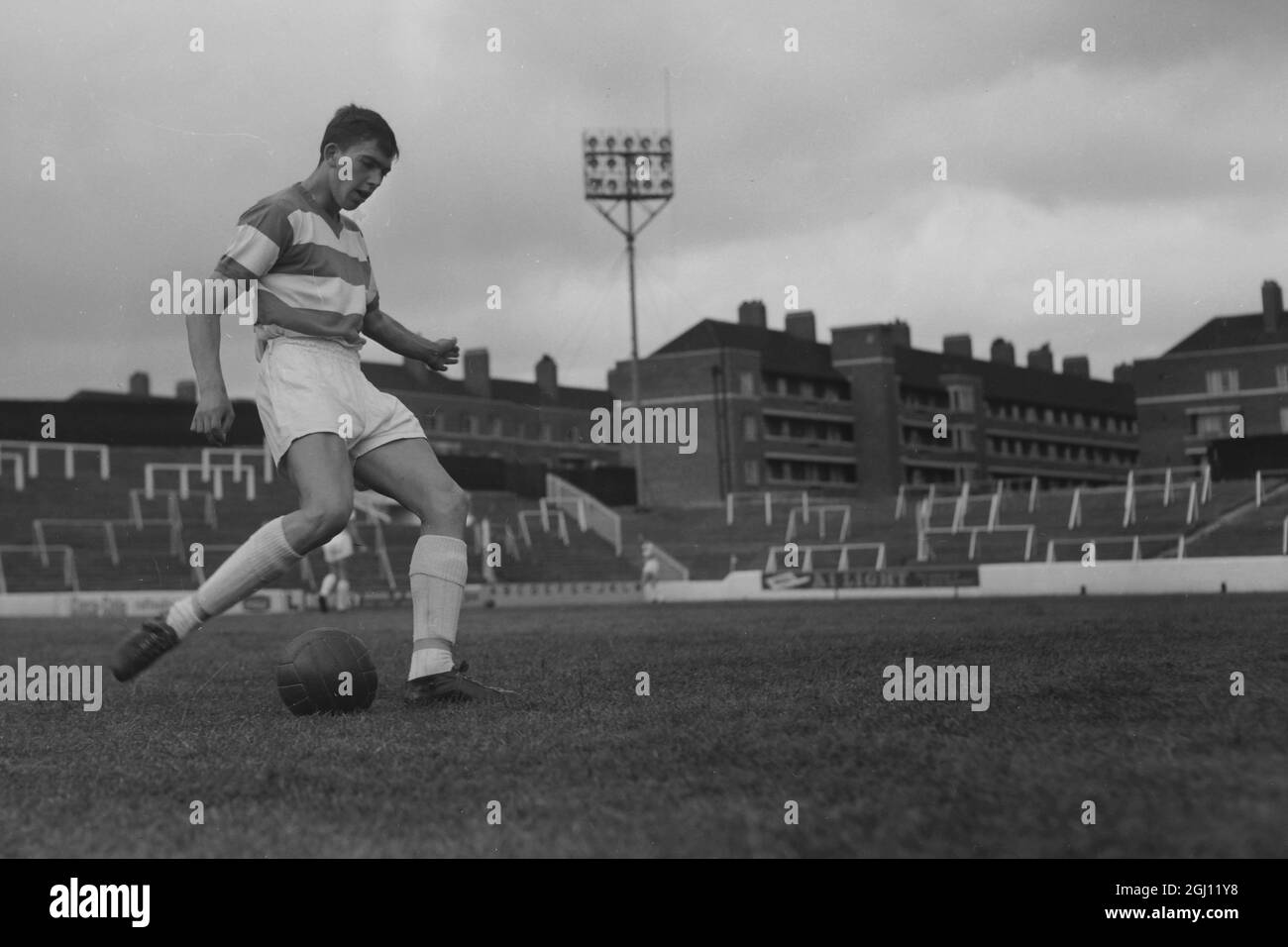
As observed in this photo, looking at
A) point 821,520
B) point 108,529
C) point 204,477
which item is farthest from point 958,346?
point 108,529

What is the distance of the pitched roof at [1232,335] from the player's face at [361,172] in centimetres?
8575

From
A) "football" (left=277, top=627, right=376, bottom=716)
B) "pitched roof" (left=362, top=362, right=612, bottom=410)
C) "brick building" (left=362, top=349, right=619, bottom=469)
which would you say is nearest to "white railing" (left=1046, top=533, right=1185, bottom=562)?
"football" (left=277, top=627, right=376, bottom=716)

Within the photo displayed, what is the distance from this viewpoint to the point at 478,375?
4065 inches

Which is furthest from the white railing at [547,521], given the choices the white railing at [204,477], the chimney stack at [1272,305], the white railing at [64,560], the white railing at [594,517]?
the chimney stack at [1272,305]

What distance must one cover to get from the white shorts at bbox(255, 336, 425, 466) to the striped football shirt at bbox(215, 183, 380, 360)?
0.26 ft

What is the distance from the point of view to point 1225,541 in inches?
1438

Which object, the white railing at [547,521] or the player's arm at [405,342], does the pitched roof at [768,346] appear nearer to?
the white railing at [547,521]

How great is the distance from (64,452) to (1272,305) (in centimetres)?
6472

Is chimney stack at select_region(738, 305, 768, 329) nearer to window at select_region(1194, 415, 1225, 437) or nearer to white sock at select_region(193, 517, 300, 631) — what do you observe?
window at select_region(1194, 415, 1225, 437)

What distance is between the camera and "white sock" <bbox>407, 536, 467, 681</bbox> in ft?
21.0

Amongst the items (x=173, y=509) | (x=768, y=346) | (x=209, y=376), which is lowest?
(x=209, y=376)

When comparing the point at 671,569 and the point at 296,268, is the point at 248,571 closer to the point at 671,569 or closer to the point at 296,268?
the point at 296,268

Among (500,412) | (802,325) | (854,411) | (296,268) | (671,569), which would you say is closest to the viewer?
(296,268)
